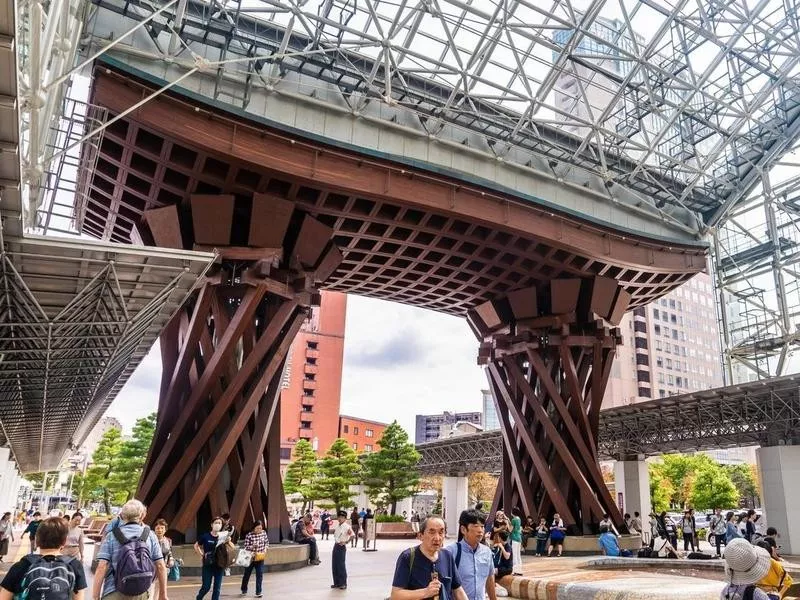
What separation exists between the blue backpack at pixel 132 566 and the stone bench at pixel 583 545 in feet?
64.6

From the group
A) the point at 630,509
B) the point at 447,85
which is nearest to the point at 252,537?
the point at 447,85

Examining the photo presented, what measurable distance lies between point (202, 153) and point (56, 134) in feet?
15.4

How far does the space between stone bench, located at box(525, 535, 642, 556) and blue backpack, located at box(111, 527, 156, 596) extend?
1970cm

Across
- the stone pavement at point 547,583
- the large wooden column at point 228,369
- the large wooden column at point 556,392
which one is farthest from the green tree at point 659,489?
the large wooden column at point 228,369

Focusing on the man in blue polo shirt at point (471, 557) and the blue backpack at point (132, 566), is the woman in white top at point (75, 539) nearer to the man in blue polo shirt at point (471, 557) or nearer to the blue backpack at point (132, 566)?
the blue backpack at point (132, 566)

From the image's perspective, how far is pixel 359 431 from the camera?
9975 cm

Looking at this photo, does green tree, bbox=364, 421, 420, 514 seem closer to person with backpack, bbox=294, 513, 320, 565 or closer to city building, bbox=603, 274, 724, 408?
person with backpack, bbox=294, 513, 320, 565

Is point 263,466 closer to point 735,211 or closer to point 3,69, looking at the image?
point 3,69

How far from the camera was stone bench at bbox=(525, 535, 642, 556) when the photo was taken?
75.3ft

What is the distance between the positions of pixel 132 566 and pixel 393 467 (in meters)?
39.4

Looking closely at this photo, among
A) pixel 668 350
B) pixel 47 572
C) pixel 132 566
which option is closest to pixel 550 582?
pixel 132 566

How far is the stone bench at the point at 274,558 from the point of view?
15.7 metres

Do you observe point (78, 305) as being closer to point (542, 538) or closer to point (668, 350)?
point (542, 538)

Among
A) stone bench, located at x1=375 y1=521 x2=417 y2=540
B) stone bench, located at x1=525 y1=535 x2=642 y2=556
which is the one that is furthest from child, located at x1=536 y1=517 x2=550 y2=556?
stone bench, located at x1=375 y1=521 x2=417 y2=540
